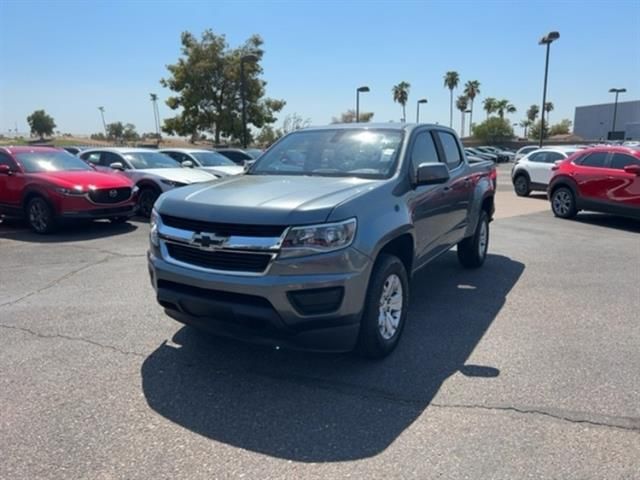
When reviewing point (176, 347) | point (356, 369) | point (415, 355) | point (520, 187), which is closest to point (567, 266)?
point (415, 355)

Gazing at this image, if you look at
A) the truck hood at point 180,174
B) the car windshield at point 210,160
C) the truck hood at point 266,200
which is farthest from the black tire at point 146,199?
the truck hood at point 266,200

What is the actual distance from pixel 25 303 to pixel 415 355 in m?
4.09

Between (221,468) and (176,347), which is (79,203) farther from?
(221,468)

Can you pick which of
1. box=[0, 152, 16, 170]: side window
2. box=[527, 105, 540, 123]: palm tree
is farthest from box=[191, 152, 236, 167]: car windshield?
box=[527, 105, 540, 123]: palm tree

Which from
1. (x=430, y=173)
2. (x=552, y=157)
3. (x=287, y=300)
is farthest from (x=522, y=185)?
(x=287, y=300)

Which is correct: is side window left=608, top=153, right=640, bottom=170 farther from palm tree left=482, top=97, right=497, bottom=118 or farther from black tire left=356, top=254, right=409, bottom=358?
palm tree left=482, top=97, right=497, bottom=118

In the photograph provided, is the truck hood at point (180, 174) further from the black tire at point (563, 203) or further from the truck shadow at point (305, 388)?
the black tire at point (563, 203)

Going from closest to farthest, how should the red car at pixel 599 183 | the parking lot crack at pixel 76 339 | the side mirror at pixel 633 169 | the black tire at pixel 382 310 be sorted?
the black tire at pixel 382 310
the parking lot crack at pixel 76 339
the side mirror at pixel 633 169
the red car at pixel 599 183

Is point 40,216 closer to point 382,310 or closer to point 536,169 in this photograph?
point 382,310

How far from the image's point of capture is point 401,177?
4105 mm

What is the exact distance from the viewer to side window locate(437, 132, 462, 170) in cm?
556

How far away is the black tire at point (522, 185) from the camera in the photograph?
17078mm

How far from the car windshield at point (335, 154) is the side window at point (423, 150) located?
0.20 meters

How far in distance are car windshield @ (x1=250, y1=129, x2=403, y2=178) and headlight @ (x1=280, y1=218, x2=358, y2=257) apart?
3.38 feet
